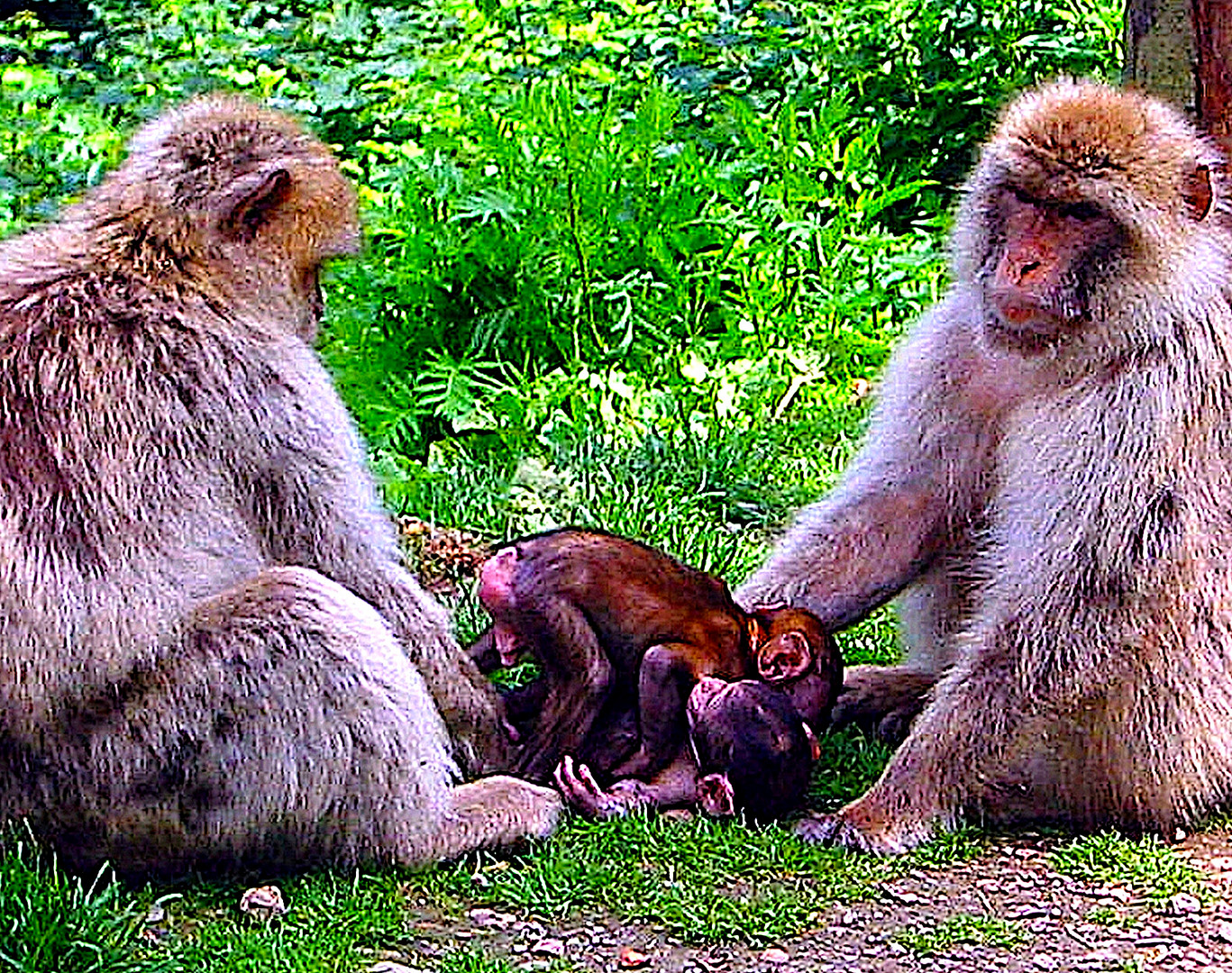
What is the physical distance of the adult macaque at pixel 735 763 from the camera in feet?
15.2

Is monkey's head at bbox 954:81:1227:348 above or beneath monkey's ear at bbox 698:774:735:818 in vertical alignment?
above

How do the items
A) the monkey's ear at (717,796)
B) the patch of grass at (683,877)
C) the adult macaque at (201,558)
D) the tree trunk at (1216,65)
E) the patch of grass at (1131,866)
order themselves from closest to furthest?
the adult macaque at (201,558) → the patch of grass at (683,877) → the patch of grass at (1131,866) → the monkey's ear at (717,796) → the tree trunk at (1216,65)

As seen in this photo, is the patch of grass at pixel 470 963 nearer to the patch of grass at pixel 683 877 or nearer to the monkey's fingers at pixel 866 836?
the patch of grass at pixel 683 877

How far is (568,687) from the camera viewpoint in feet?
16.3

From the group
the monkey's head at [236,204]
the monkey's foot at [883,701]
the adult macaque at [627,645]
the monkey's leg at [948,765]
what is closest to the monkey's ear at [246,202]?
the monkey's head at [236,204]

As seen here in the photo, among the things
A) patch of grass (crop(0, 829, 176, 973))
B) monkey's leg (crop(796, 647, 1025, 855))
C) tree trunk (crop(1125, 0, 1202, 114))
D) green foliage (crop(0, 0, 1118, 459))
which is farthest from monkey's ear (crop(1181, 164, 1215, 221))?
green foliage (crop(0, 0, 1118, 459))

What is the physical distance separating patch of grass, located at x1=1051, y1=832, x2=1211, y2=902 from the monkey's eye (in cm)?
133

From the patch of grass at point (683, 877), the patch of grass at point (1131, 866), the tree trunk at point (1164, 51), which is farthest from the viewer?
the tree trunk at point (1164, 51)

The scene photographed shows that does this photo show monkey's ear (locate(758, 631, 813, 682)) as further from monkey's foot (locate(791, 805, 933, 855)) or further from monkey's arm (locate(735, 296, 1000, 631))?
monkey's foot (locate(791, 805, 933, 855))

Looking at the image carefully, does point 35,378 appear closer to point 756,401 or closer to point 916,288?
point 756,401

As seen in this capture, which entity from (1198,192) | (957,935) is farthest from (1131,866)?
(1198,192)

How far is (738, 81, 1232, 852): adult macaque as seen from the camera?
14.8 feet

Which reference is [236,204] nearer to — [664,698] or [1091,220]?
[664,698]

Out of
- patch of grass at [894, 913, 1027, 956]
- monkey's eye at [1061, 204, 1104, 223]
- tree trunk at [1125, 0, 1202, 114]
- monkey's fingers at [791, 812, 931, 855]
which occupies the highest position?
tree trunk at [1125, 0, 1202, 114]
